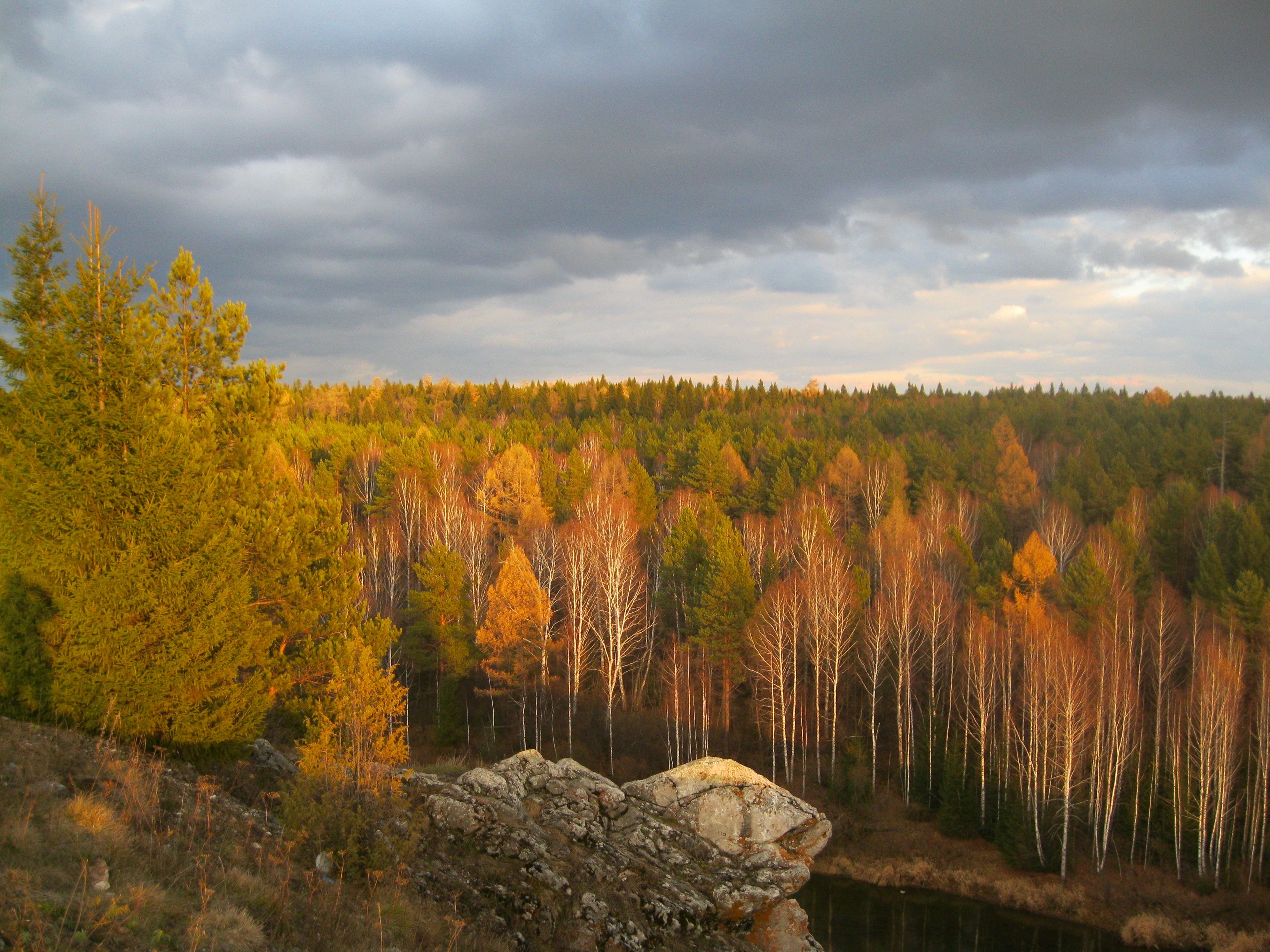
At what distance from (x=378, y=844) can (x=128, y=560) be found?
20.8ft

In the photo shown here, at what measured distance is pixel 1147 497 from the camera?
5375 cm

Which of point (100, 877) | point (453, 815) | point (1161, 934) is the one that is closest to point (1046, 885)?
point (1161, 934)

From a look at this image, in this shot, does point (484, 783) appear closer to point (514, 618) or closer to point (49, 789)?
point (49, 789)

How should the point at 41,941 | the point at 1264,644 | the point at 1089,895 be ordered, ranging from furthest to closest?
the point at 1264,644
the point at 1089,895
the point at 41,941

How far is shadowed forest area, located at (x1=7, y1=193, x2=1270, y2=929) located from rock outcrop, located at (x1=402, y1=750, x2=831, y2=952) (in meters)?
2.72

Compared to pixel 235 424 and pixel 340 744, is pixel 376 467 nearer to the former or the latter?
pixel 235 424

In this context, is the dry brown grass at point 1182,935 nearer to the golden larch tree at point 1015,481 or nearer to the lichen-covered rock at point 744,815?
the lichen-covered rock at point 744,815

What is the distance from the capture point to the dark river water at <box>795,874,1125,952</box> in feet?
86.3

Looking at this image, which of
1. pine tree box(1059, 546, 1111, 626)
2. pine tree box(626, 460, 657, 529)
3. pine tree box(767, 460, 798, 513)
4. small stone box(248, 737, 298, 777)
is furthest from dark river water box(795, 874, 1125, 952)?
pine tree box(767, 460, 798, 513)

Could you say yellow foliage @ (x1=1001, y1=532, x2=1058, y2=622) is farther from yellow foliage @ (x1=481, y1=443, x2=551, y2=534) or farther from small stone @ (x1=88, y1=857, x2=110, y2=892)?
small stone @ (x1=88, y1=857, x2=110, y2=892)

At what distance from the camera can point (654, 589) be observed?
50.4 m

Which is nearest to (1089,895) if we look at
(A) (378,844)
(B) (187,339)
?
(A) (378,844)

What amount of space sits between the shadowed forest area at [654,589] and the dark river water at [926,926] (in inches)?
107

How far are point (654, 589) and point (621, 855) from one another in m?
33.9
